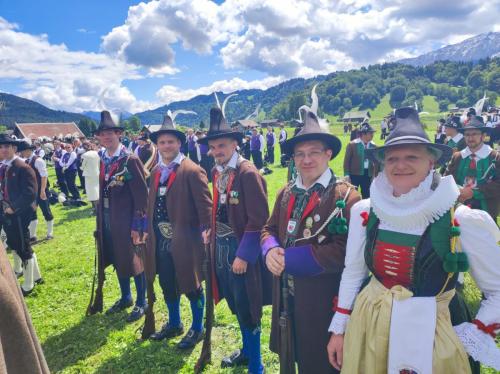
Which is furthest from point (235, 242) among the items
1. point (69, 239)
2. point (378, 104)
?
point (378, 104)

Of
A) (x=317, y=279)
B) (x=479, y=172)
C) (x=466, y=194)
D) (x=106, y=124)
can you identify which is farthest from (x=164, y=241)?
(x=479, y=172)

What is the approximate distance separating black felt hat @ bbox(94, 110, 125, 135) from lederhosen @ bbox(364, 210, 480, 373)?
171 inches

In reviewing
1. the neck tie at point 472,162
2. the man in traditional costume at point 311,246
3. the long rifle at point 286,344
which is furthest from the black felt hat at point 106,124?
the neck tie at point 472,162

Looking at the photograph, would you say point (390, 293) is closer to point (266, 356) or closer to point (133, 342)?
point (266, 356)

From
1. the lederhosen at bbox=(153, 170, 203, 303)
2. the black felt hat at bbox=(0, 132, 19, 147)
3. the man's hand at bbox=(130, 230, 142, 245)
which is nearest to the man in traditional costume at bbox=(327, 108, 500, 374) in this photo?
the lederhosen at bbox=(153, 170, 203, 303)

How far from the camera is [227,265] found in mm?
3914

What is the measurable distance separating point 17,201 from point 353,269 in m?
6.51

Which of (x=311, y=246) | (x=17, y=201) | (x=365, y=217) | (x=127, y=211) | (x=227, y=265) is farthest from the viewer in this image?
(x=17, y=201)

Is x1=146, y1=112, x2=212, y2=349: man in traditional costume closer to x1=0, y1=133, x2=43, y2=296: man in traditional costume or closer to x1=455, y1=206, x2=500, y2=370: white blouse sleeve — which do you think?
x1=455, y1=206, x2=500, y2=370: white blouse sleeve

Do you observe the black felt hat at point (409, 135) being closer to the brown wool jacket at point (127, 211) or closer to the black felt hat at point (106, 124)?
the brown wool jacket at point (127, 211)

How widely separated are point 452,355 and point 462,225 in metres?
0.79

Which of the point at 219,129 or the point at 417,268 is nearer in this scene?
the point at 417,268

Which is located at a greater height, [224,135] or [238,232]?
[224,135]

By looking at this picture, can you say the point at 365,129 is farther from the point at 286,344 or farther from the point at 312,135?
the point at 286,344
